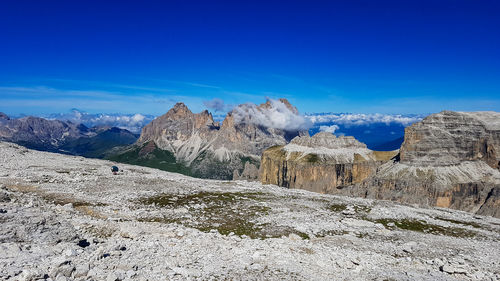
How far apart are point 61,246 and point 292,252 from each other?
17882mm

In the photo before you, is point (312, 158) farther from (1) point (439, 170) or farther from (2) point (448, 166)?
(2) point (448, 166)

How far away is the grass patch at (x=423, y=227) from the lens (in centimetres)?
4608

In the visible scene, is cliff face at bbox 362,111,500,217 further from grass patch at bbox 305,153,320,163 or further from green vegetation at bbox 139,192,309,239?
green vegetation at bbox 139,192,309,239

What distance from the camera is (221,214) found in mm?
39688

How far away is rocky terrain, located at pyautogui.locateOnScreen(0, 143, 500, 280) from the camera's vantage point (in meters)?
19.2

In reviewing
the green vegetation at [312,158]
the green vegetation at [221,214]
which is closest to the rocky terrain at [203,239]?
Result: the green vegetation at [221,214]

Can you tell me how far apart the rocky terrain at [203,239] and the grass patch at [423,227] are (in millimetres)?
244

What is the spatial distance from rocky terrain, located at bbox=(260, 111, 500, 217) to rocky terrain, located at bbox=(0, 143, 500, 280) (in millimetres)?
85321

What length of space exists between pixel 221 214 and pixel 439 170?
13382 centimetres

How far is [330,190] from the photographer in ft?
548

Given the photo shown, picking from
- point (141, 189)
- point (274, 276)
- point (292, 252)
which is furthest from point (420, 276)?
point (141, 189)

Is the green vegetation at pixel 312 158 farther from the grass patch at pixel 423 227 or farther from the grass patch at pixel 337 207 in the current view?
the grass patch at pixel 423 227

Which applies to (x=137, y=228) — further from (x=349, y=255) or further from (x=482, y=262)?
(x=482, y=262)

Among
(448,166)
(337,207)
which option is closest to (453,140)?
(448,166)
